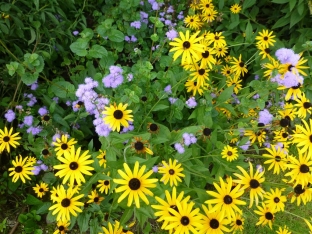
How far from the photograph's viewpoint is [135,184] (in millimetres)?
1315

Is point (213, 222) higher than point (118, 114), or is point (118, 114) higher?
point (118, 114)

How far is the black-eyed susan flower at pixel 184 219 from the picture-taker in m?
1.32

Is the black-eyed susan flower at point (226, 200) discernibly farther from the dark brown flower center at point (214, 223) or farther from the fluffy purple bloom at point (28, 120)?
the fluffy purple bloom at point (28, 120)

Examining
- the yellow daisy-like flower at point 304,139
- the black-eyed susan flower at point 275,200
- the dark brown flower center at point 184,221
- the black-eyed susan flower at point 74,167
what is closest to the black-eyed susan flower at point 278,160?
the black-eyed susan flower at point 275,200

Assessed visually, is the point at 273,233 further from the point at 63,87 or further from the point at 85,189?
the point at 63,87

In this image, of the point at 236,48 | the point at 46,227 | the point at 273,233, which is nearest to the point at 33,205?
the point at 46,227

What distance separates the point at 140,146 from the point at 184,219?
0.35 m

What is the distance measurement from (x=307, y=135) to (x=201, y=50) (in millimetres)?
637

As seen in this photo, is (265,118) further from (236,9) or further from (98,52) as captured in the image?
(236,9)

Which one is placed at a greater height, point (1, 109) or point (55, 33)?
point (55, 33)

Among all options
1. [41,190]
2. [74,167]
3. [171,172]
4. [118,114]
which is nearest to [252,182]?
[171,172]

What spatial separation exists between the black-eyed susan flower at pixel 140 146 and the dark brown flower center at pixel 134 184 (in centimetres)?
14

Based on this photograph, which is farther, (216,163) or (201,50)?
(216,163)

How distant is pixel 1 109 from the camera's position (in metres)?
2.25
